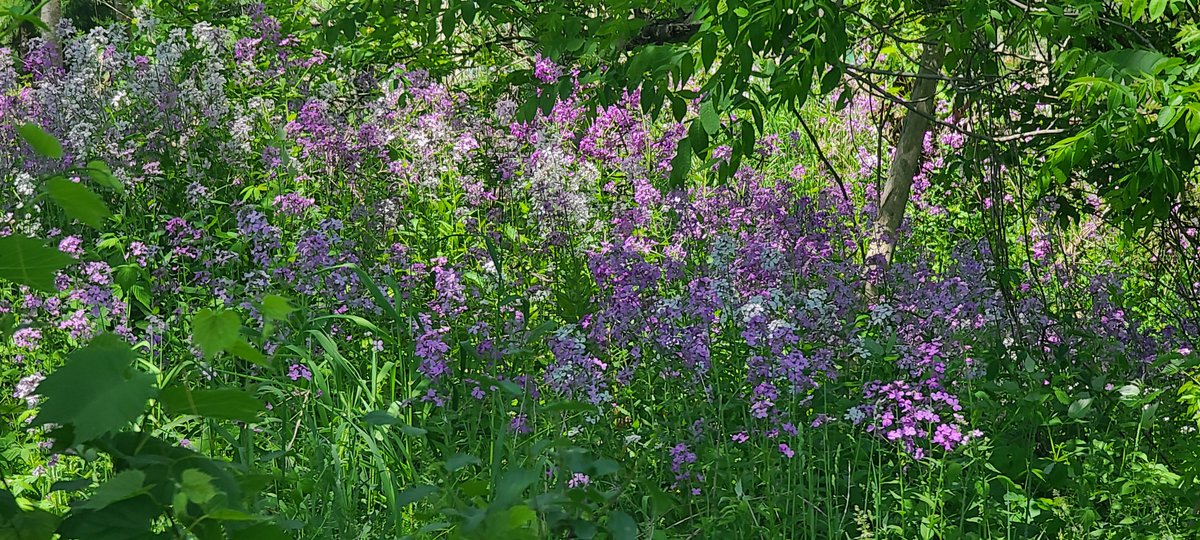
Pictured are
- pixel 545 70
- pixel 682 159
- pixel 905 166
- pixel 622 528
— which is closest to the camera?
pixel 622 528

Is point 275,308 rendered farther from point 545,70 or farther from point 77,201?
point 545,70

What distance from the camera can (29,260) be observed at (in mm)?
1150

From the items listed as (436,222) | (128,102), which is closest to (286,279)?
(436,222)

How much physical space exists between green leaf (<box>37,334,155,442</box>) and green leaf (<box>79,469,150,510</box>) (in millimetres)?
63

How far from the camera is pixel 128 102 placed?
548 centimetres

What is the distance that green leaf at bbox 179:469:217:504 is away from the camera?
1.04 metres

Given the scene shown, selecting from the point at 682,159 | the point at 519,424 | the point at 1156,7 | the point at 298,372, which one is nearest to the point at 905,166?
the point at 682,159

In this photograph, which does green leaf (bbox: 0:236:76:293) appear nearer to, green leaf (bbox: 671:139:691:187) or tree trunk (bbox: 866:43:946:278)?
green leaf (bbox: 671:139:691:187)

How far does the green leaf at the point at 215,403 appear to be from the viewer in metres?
1.12

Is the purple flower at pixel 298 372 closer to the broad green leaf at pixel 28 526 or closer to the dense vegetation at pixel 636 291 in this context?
the dense vegetation at pixel 636 291

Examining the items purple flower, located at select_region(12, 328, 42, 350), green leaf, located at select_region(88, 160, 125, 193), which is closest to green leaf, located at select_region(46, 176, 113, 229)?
green leaf, located at select_region(88, 160, 125, 193)

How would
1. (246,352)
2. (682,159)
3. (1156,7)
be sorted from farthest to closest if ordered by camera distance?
(682,159) → (1156,7) → (246,352)

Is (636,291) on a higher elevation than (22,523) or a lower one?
higher

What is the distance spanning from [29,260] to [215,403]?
24cm
